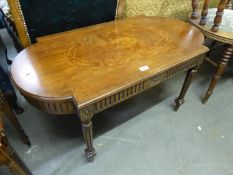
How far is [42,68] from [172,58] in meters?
0.70

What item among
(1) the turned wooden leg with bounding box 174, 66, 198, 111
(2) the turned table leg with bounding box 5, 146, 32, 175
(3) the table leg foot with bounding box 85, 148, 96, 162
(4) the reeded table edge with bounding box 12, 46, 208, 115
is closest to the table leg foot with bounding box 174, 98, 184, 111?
(1) the turned wooden leg with bounding box 174, 66, 198, 111

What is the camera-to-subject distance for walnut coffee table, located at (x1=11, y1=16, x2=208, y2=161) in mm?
894

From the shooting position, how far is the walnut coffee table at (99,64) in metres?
0.89

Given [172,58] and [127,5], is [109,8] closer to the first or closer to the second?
[127,5]

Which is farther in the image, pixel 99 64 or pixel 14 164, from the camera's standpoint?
pixel 99 64

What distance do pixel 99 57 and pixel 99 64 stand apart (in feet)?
0.21

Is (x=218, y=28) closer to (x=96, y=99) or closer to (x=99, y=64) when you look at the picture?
(x=99, y=64)

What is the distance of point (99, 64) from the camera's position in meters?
1.04

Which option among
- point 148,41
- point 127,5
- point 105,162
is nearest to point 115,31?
point 148,41

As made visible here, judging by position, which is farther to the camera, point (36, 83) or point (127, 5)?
point (127, 5)

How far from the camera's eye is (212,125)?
1.54 meters

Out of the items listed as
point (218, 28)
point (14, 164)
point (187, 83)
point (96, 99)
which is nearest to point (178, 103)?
point (187, 83)

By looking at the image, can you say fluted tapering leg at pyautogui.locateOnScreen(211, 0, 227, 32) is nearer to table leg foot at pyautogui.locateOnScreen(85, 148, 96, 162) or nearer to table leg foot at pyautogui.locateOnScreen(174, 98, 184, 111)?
table leg foot at pyautogui.locateOnScreen(174, 98, 184, 111)

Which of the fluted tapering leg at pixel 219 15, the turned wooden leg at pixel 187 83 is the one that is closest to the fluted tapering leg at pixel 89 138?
the turned wooden leg at pixel 187 83
